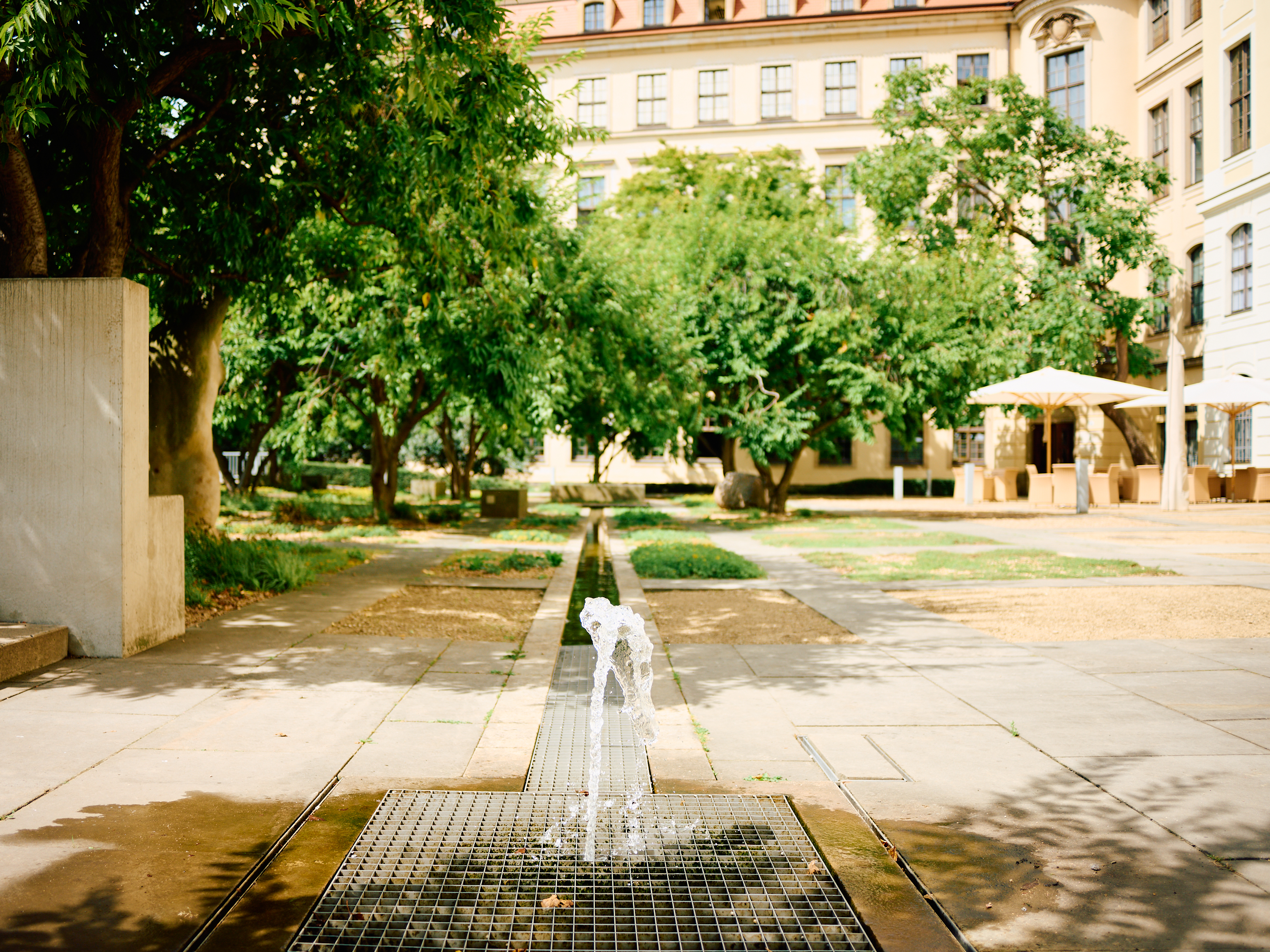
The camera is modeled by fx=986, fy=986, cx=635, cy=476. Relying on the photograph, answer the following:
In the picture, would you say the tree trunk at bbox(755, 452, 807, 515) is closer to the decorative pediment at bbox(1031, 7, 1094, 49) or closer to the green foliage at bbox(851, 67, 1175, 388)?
the green foliage at bbox(851, 67, 1175, 388)

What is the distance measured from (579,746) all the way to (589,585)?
21.8ft

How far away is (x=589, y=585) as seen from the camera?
37.3 feet

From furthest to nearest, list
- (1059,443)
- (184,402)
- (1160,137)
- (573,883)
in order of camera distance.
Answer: (1059,443) → (1160,137) → (184,402) → (573,883)

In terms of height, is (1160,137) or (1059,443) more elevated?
(1160,137)

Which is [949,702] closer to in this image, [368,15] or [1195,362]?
[368,15]

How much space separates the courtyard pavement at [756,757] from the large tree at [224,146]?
363 centimetres

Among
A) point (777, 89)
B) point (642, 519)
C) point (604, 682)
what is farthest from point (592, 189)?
point (604, 682)

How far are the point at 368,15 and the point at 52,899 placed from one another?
7.12 meters

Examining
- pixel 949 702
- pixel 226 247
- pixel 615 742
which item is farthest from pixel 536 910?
pixel 226 247

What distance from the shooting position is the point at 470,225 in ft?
34.3

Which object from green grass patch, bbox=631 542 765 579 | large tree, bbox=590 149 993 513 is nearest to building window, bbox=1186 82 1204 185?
large tree, bbox=590 149 993 513

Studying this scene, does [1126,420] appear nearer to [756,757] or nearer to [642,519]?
[642,519]

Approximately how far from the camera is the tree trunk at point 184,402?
10727 millimetres

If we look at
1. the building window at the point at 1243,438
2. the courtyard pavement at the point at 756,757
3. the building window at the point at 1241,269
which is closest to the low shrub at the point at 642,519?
the courtyard pavement at the point at 756,757
